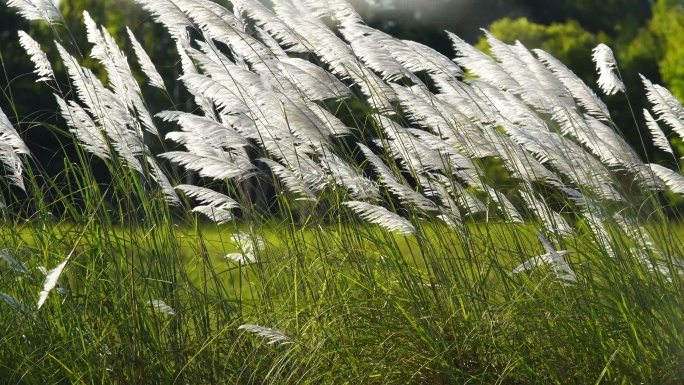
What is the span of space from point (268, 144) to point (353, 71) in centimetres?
35

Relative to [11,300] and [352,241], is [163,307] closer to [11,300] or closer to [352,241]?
[11,300]

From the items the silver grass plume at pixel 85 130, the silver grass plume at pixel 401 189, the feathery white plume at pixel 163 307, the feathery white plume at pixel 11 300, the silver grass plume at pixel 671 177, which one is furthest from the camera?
the silver grass plume at pixel 85 130

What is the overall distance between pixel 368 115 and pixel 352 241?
0.40 meters

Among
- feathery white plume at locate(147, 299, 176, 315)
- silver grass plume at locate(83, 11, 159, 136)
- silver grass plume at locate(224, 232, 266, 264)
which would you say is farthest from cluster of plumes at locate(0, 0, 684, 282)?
feathery white plume at locate(147, 299, 176, 315)

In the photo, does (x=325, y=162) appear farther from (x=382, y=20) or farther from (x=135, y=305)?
(x=382, y=20)

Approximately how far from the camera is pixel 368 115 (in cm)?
276

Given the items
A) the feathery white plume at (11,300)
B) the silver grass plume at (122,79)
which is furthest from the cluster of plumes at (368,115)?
the feathery white plume at (11,300)

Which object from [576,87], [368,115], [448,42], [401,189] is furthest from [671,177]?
[448,42]

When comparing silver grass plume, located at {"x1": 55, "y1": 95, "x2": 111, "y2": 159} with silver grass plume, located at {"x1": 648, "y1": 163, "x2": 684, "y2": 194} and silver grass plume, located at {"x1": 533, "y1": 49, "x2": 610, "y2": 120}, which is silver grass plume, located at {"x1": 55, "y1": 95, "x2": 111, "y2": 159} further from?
silver grass plume, located at {"x1": 648, "y1": 163, "x2": 684, "y2": 194}

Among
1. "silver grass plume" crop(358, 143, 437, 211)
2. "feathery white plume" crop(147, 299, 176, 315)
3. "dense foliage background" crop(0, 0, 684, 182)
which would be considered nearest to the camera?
"feathery white plume" crop(147, 299, 176, 315)

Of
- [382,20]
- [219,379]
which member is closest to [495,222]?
[219,379]

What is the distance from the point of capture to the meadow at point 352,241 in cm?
225

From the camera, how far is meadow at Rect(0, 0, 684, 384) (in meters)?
2.25

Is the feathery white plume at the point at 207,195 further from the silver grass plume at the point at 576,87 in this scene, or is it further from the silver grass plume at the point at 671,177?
the silver grass plume at the point at 671,177
